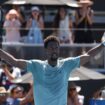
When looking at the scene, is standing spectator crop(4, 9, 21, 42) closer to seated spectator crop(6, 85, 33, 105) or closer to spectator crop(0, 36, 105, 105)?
seated spectator crop(6, 85, 33, 105)

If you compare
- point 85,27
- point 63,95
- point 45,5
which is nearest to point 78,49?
point 85,27

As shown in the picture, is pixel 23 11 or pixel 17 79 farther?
pixel 23 11

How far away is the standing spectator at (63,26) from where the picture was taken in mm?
12742

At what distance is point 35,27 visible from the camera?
12758 mm

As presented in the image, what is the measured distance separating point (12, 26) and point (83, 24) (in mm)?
1377

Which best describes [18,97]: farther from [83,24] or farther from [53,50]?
[53,50]

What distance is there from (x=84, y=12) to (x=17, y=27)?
1315 millimetres

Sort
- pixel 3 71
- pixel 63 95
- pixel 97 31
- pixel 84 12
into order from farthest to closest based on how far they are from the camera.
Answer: pixel 97 31 < pixel 84 12 < pixel 3 71 < pixel 63 95

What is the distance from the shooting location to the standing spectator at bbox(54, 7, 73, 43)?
1274 centimetres

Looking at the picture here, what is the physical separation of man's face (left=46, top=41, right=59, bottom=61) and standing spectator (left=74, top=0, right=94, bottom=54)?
20.3 feet

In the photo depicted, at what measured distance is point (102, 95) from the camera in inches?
420

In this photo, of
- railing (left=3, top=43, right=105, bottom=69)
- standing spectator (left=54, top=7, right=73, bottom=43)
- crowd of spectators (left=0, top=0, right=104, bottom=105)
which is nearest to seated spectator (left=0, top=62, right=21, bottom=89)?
crowd of spectators (left=0, top=0, right=104, bottom=105)

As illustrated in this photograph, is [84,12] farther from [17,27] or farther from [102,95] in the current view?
[102,95]

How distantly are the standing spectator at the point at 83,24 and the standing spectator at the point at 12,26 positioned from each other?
3.75 feet
